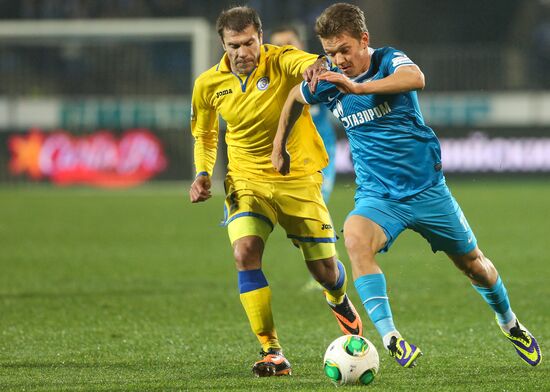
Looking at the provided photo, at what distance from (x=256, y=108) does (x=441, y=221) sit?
48.1 inches

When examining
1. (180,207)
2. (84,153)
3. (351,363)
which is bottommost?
(180,207)

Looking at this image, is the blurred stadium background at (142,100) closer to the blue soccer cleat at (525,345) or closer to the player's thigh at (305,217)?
the player's thigh at (305,217)

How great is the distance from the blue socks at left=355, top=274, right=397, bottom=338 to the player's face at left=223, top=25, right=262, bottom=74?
4.46ft

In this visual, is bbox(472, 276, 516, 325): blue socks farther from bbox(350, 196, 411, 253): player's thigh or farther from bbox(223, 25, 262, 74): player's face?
bbox(223, 25, 262, 74): player's face

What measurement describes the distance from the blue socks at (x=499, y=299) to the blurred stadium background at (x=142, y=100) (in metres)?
16.8

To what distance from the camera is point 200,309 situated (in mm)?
8609

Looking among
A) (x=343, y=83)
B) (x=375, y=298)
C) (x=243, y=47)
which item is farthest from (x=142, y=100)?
(x=343, y=83)

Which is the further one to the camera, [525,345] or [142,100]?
[142,100]

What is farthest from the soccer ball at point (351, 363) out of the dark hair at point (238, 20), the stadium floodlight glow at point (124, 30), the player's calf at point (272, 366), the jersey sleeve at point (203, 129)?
the stadium floodlight glow at point (124, 30)

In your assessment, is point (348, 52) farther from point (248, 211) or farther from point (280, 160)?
point (248, 211)

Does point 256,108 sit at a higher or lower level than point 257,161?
higher

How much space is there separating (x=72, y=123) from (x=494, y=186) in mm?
9252

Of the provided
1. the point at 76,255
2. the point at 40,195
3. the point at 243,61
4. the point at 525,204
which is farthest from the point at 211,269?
the point at 40,195

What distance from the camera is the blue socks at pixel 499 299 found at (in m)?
5.86
